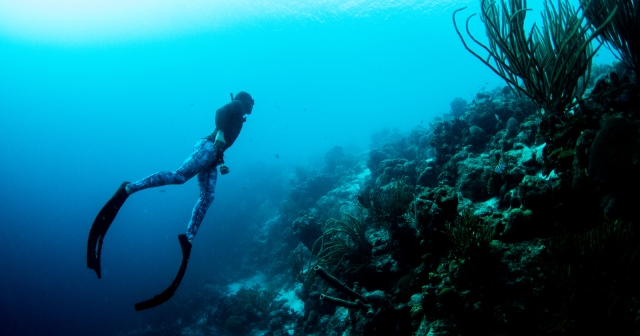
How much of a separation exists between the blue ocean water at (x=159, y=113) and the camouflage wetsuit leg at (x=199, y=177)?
14.3 m

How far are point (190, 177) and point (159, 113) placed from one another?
4979 inches

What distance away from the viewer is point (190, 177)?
5102 millimetres

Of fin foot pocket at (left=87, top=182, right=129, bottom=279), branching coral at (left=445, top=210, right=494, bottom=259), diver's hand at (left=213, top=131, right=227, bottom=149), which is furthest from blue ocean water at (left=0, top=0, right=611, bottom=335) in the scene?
branching coral at (left=445, top=210, right=494, bottom=259)

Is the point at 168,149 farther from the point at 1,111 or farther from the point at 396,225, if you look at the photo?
the point at 396,225

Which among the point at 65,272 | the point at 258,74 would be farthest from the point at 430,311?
the point at 258,74

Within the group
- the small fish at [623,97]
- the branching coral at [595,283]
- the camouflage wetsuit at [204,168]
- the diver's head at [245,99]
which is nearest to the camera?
the branching coral at [595,283]

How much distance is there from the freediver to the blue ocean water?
549 inches

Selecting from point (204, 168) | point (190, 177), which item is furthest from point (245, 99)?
point (190, 177)

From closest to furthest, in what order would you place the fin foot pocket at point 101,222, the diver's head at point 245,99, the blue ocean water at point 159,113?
the fin foot pocket at point 101,222
the diver's head at point 245,99
the blue ocean water at point 159,113

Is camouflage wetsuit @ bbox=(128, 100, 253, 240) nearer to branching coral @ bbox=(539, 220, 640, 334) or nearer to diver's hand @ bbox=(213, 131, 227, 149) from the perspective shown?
diver's hand @ bbox=(213, 131, 227, 149)

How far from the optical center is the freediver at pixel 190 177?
15.0 ft

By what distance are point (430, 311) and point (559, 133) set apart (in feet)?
8.87

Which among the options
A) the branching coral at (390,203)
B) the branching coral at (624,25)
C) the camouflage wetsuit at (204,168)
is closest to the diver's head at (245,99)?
the camouflage wetsuit at (204,168)

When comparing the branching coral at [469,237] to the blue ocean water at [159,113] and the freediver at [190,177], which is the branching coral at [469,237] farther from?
the blue ocean water at [159,113]
